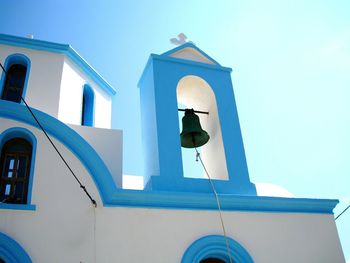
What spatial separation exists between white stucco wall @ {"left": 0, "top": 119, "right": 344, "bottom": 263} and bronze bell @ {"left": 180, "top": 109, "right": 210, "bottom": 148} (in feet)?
3.77

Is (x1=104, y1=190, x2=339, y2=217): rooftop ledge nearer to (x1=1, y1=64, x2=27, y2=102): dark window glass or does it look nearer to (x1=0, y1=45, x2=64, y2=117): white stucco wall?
(x1=0, y1=45, x2=64, y2=117): white stucco wall

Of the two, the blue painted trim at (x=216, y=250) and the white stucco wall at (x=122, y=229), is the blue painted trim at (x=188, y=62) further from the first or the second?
the blue painted trim at (x=216, y=250)

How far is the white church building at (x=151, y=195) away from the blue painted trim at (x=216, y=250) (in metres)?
0.01

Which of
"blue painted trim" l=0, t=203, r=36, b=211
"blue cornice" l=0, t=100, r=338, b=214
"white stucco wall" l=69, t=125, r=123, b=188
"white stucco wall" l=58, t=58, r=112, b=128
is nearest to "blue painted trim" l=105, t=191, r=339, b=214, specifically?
"blue cornice" l=0, t=100, r=338, b=214

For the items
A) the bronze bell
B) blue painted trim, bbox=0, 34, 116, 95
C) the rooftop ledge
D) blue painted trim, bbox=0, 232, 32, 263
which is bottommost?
blue painted trim, bbox=0, 232, 32, 263

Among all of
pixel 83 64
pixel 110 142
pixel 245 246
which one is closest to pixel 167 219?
pixel 245 246

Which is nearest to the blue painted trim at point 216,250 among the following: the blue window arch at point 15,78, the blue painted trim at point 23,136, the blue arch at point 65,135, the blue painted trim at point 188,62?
the blue arch at point 65,135

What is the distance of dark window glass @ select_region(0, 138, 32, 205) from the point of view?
4.49 meters

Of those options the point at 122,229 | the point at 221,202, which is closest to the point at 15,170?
the point at 122,229

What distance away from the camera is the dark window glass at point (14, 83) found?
20.4 ft

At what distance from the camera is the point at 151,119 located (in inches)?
224

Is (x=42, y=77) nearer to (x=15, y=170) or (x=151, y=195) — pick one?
(x=15, y=170)

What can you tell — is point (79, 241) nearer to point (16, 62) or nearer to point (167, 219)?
point (167, 219)

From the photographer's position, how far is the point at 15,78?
6500mm
